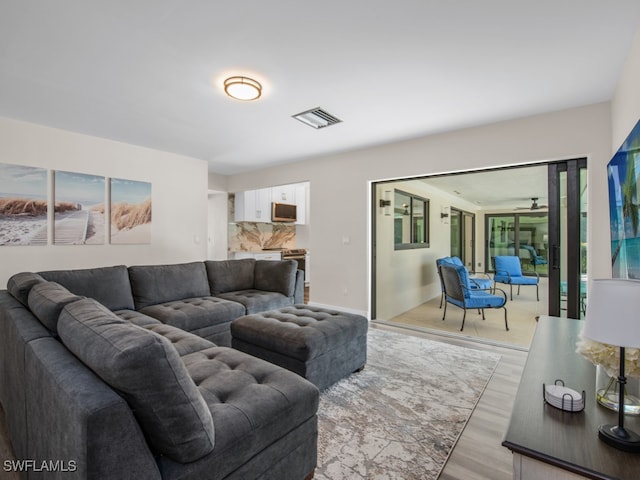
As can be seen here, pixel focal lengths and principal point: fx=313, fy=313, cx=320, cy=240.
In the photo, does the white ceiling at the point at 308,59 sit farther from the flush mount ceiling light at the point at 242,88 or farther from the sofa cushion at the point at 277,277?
the sofa cushion at the point at 277,277

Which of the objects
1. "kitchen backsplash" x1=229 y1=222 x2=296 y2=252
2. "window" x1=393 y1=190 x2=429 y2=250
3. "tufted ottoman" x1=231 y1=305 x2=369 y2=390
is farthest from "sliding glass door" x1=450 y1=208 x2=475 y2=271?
"tufted ottoman" x1=231 y1=305 x2=369 y2=390

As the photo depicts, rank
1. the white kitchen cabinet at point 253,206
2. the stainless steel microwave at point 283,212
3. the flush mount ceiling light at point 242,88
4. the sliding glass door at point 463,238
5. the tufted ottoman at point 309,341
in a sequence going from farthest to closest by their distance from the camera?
the stainless steel microwave at point 283,212 → the sliding glass door at point 463,238 → the white kitchen cabinet at point 253,206 → the flush mount ceiling light at point 242,88 → the tufted ottoman at point 309,341

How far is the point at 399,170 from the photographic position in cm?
413

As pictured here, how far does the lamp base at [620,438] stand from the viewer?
3.01ft

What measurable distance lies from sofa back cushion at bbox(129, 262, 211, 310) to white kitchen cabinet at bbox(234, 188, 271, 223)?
8.74 feet

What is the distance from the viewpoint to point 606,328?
3.05ft

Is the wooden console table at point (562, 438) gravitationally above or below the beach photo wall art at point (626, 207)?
below

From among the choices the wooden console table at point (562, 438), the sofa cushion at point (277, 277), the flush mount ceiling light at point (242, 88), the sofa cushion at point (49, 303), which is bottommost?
the wooden console table at point (562, 438)

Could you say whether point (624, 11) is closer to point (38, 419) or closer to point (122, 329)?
point (122, 329)

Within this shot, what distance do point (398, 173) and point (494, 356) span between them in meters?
2.39

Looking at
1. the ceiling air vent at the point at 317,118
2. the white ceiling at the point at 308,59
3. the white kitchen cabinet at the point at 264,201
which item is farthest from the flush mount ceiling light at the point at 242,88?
the white kitchen cabinet at the point at 264,201

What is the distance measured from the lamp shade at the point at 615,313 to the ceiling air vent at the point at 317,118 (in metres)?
2.73

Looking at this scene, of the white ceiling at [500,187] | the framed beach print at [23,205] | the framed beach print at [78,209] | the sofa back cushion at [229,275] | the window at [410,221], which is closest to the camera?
the framed beach print at [23,205]

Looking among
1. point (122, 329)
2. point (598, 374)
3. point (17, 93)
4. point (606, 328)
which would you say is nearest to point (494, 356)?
point (598, 374)
